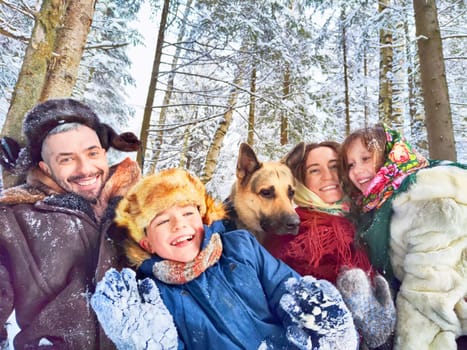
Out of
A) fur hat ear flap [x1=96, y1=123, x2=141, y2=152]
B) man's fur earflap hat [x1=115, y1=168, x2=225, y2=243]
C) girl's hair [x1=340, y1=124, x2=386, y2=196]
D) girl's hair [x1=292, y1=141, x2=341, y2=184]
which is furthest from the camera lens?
girl's hair [x1=292, y1=141, x2=341, y2=184]

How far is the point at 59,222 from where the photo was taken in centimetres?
185

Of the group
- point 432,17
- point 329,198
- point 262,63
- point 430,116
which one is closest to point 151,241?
point 329,198

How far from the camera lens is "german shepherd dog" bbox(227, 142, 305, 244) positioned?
2.54 m

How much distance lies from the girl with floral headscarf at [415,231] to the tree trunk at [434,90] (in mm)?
2125

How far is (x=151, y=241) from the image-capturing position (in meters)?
1.95

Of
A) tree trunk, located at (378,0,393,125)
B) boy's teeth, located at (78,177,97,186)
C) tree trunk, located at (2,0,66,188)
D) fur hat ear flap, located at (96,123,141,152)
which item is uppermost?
tree trunk, located at (378,0,393,125)

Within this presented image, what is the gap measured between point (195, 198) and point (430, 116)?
368 centimetres

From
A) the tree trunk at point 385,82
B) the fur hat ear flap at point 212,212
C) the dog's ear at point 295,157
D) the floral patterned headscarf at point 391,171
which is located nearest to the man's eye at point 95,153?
the fur hat ear flap at point 212,212

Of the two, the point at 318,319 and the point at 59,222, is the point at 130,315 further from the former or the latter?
the point at 318,319

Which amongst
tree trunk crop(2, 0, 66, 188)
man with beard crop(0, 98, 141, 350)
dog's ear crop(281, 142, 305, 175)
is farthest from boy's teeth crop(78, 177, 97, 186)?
dog's ear crop(281, 142, 305, 175)

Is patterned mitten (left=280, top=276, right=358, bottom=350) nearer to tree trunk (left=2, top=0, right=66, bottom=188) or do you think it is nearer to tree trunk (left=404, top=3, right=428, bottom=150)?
tree trunk (left=2, top=0, right=66, bottom=188)

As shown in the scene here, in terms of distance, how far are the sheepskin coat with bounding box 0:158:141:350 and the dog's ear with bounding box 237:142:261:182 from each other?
1.21 metres

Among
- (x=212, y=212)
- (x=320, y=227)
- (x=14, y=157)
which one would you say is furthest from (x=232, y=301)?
(x=14, y=157)

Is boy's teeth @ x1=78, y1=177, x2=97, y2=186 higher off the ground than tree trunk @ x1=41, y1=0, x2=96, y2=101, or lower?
lower
